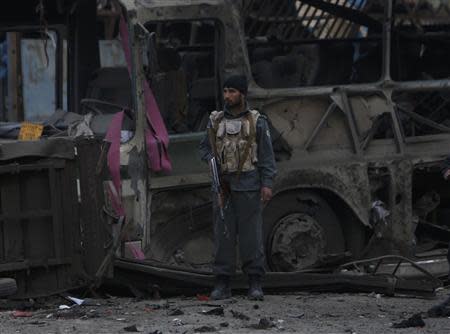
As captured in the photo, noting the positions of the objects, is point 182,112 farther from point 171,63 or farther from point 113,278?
point 113,278

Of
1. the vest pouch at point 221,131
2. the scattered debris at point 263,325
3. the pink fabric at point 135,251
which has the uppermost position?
the vest pouch at point 221,131

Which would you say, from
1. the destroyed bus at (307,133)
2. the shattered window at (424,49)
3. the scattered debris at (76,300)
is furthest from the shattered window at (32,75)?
the shattered window at (424,49)

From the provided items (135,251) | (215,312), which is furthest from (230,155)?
(215,312)

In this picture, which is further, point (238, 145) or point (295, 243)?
point (295, 243)

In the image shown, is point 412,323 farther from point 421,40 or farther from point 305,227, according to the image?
point 421,40

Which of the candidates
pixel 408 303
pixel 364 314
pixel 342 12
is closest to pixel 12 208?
pixel 364 314

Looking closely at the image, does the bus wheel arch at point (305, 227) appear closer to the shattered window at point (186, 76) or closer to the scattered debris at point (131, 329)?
the shattered window at point (186, 76)

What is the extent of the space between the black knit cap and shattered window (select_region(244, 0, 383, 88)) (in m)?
1.41

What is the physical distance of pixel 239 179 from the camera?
8.62 metres

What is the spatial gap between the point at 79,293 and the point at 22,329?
1198 millimetres

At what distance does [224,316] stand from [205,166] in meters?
1.66

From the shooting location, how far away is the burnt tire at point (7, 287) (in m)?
7.58

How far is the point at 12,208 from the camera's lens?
307 inches

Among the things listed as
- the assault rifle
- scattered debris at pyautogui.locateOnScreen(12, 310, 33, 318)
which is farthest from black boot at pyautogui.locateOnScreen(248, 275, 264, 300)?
scattered debris at pyautogui.locateOnScreen(12, 310, 33, 318)
